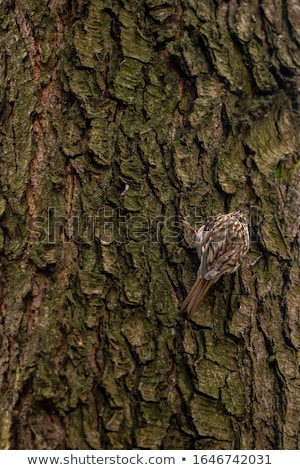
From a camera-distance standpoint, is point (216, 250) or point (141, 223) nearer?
point (141, 223)

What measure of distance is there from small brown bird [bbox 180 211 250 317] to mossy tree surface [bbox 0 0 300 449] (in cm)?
4

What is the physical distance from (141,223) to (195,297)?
1.08ft

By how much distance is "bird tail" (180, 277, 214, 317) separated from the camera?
2.21 metres

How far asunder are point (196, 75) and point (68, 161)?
637 millimetres

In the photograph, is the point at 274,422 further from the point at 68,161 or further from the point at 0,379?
the point at 68,161

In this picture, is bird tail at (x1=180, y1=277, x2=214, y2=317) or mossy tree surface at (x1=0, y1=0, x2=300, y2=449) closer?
mossy tree surface at (x1=0, y1=0, x2=300, y2=449)

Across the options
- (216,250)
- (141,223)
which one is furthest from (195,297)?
(216,250)

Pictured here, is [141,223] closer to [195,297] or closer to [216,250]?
[195,297]

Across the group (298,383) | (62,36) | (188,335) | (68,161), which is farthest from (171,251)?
Result: (62,36)

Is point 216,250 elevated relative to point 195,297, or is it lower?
elevated

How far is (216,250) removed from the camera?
283 centimetres

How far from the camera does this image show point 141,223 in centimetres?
228

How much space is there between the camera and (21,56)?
236 centimetres
